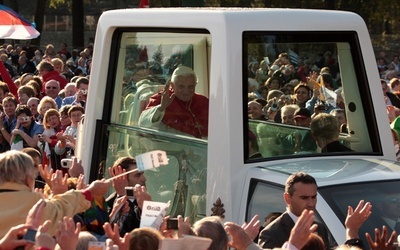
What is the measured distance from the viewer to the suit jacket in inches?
253

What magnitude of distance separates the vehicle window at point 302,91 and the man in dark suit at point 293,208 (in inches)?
35.4

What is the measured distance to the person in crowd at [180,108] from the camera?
7.61 meters

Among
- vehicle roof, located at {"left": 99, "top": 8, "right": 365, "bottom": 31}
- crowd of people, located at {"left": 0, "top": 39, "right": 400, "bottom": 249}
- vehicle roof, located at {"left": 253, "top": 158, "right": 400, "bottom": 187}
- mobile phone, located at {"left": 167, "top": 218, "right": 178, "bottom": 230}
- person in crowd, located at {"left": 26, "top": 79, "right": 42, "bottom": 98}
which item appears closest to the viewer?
crowd of people, located at {"left": 0, "top": 39, "right": 400, "bottom": 249}

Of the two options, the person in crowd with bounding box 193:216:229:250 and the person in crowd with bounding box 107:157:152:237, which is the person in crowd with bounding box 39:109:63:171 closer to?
the person in crowd with bounding box 107:157:152:237

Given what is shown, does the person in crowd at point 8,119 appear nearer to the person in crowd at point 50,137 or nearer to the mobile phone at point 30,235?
the person in crowd at point 50,137

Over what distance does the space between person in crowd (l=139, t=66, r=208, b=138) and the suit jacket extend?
116cm

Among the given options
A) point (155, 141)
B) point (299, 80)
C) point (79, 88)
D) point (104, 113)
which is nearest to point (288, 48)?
point (299, 80)

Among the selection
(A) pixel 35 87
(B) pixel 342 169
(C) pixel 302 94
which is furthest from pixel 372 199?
(A) pixel 35 87

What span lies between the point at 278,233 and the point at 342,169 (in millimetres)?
931

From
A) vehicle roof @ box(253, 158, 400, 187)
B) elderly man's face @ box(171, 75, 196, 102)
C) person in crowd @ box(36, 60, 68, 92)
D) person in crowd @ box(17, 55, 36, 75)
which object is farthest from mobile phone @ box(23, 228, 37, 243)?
person in crowd @ box(17, 55, 36, 75)

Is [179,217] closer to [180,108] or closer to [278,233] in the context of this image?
[278,233]

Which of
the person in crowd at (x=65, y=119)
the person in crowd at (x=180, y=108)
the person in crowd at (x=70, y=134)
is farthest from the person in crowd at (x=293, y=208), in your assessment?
the person in crowd at (x=65, y=119)

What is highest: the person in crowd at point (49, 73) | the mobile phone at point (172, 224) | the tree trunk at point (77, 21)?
the tree trunk at point (77, 21)

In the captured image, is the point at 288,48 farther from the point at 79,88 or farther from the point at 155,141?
the point at 79,88
